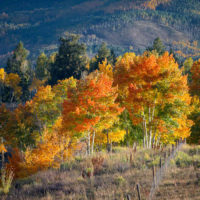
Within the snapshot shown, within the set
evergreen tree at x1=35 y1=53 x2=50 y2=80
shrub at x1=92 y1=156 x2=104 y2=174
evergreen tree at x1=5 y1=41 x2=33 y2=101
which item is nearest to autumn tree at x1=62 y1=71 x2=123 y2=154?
shrub at x1=92 y1=156 x2=104 y2=174

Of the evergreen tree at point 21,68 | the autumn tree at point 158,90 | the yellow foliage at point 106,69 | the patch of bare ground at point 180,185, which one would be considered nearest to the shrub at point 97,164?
the patch of bare ground at point 180,185

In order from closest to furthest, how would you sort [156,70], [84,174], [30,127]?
[84,174] → [156,70] → [30,127]

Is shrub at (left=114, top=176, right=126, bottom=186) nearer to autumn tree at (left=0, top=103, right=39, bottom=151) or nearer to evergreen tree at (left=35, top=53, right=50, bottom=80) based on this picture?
autumn tree at (left=0, top=103, right=39, bottom=151)

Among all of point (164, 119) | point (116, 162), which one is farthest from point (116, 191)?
point (164, 119)

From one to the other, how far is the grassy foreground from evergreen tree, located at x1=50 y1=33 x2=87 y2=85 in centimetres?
5403

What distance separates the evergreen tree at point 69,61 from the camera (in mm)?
67312

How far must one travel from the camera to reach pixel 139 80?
24.5 meters

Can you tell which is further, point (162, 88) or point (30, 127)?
point (30, 127)

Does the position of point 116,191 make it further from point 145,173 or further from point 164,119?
point 164,119

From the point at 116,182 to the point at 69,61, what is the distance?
59219 millimetres

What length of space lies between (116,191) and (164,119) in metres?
17.6

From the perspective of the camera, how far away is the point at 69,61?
67.6 m

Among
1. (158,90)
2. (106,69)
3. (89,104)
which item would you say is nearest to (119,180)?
(89,104)

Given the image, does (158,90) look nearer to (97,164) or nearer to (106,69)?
(97,164)
